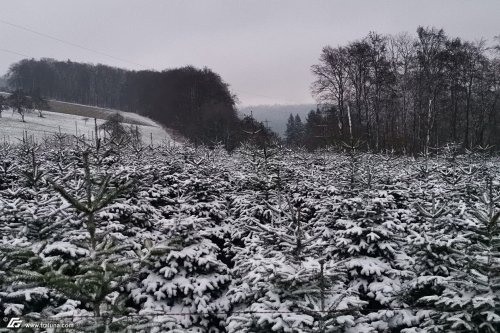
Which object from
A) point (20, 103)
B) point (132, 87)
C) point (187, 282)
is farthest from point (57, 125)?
point (187, 282)

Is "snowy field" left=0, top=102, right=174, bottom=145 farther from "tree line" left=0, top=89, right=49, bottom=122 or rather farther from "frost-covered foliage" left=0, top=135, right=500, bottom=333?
"frost-covered foliage" left=0, top=135, right=500, bottom=333

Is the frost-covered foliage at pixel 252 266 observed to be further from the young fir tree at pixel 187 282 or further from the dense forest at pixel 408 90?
the dense forest at pixel 408 90

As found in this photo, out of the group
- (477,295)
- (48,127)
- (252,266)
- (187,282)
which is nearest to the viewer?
(477,295)

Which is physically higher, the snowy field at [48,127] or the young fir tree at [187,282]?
the snowy field at [48,127]

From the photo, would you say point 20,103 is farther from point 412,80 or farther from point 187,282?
point 187,282

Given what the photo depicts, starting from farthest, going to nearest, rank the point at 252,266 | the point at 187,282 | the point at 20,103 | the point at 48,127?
the point at 20,103 < the point at 48,127 < the point at 187,282 < the point at 252,266

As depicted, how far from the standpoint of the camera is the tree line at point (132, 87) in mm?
85812

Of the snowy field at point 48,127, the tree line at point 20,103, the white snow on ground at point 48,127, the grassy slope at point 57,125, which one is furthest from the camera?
the tree line at point 20,103

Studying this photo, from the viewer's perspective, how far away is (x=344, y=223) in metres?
8.13

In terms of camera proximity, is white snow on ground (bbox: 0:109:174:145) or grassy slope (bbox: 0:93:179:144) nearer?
white snow on ground (bbox: 0:109:174:145)

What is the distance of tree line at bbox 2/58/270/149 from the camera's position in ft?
282

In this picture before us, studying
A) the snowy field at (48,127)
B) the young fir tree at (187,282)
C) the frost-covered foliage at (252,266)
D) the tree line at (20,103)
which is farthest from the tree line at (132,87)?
the young fir tree at (187,282)

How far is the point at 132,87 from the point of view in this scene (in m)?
113

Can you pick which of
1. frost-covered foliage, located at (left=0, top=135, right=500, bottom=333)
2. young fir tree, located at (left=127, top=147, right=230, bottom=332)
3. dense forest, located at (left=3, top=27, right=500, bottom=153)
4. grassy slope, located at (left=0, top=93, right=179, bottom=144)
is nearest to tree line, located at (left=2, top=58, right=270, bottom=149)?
grassy slope, located at (left=0, top=93, right=179, bottom=144)
